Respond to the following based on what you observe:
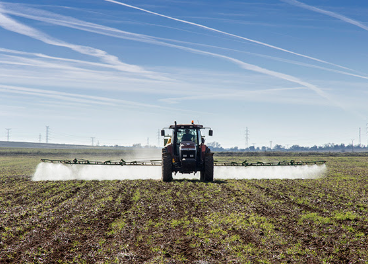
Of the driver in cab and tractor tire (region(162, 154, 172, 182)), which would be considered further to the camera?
the driver in cab

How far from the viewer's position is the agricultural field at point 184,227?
8961mm

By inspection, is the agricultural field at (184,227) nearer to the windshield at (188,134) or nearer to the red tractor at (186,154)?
the red tractor at (186,154)

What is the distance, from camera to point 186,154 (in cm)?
2322

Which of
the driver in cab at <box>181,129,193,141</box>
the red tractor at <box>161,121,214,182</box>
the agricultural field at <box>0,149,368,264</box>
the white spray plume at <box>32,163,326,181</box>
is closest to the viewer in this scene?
the agricultural field at <box>0,149,368,264</box>

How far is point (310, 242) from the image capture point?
394 inches

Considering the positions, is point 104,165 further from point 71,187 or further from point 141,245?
point 141,245

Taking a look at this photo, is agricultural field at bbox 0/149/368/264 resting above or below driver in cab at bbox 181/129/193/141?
below

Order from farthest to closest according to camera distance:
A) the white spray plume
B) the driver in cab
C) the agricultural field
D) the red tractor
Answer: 1. the white spray plume
2. the driver in cab
3. the red tractor
4. the agricultural field

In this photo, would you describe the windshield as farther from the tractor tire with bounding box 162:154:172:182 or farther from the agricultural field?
the agricultural field

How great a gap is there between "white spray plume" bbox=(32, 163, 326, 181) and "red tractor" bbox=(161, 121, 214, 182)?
A: 126 inches

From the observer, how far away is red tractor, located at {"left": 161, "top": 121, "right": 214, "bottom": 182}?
2320cm

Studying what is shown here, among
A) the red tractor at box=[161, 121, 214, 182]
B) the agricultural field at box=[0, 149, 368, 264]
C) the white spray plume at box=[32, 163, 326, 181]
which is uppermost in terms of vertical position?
the red tractor at box=[161, 121, 214, 182]

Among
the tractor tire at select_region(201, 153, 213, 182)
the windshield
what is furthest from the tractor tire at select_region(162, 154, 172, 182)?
the tractor tire at select_region(201, 153, 213, 182)

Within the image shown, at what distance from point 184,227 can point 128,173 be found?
16.0 meters
